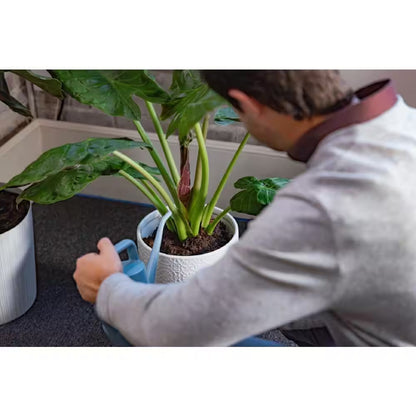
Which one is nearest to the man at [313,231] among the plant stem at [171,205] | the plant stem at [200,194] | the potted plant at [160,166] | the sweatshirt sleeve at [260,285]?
the sweatshirt sleeve at [260,285]

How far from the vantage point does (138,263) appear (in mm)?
784

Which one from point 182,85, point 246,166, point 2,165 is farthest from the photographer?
point 2,165

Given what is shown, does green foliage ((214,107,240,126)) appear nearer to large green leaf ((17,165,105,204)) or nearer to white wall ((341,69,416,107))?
large green leaf ((17,165,105,204))

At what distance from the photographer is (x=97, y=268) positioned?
71 cm

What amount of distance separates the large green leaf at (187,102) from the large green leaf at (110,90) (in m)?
0.03

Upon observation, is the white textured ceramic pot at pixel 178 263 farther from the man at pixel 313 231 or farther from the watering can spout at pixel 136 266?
the man at pixel 313 231

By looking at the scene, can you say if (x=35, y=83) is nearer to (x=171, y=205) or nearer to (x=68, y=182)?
(x=68, y=182)

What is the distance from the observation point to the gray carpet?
1.41m

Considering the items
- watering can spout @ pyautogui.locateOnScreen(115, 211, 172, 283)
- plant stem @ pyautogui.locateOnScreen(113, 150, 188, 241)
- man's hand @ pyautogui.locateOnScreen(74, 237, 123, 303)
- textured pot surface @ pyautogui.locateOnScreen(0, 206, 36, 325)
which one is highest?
man's hand @ pyautogui.locateOnScreen(74, 237, 123, 303)

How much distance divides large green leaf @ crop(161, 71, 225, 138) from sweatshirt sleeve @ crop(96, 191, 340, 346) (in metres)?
0.14

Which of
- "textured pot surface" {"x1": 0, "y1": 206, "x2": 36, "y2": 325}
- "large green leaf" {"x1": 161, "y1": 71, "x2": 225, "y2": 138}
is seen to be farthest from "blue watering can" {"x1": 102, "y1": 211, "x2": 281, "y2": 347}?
"textured pot surface" {"x1": 0, "y1": 206, "x2": 36, "y2": 325}

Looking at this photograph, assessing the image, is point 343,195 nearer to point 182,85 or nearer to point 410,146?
point 410,146

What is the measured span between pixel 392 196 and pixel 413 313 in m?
0.15
